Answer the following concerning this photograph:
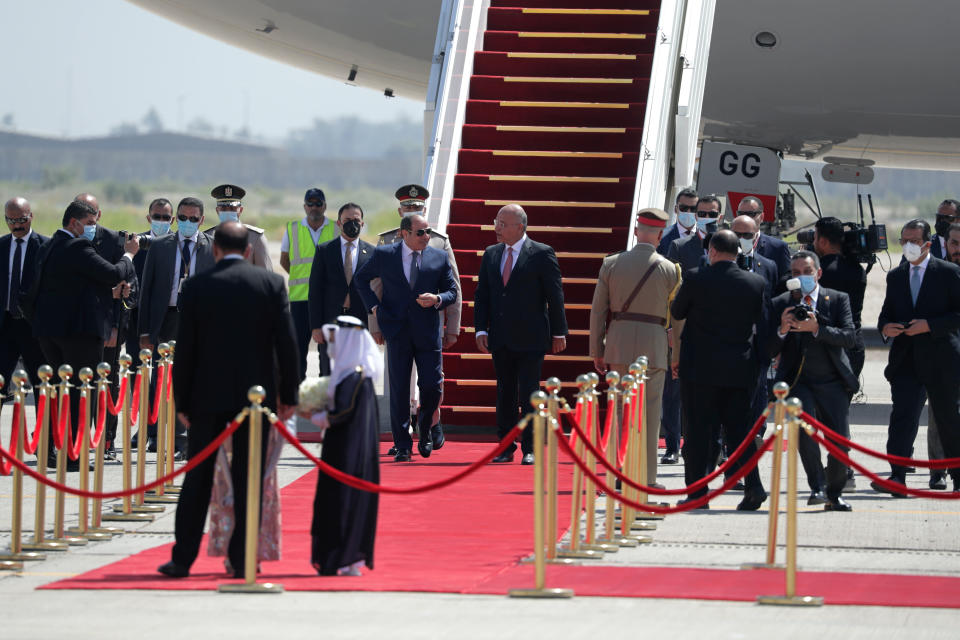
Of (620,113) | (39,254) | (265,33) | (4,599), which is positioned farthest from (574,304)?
(265,33)

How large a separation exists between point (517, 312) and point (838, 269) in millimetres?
2176

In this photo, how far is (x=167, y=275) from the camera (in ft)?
35.7

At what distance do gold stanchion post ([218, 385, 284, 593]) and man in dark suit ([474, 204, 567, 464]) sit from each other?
4086 mm

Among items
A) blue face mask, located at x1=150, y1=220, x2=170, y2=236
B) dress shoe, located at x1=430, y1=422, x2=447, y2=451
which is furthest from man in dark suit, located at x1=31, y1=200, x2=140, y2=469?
dress shoe, located at x1=430, y1=422, x2=447, y2=451

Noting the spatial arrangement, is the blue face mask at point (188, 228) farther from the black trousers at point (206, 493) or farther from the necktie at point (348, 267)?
the black trousers at point (206, 493)

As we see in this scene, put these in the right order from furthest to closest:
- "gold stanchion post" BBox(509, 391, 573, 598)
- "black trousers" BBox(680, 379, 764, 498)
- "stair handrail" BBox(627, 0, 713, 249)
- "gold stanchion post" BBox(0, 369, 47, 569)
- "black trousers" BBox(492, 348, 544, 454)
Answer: "stair handrail" BBox(627, 0, 713, 249) < "black trousers" BBox(492, 348, 544, 454) < "black trousers" BBox(680, 379, 764, 498) < "gold stanchion post" BBox(0, 369, 47, 569) < "gold stanchion post" BBox(509, 391, 573, 598)

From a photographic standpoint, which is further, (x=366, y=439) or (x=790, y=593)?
(x=366, y=439)

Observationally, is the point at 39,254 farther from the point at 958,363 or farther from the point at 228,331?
the point at 958,363

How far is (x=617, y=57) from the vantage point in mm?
13695

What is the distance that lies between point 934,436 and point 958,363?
1008 mm

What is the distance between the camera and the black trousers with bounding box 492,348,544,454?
1042 cm

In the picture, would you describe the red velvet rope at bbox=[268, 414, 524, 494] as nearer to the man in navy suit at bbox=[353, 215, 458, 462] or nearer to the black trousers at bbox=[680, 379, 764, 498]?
→ the black trousers at bbox=[680, 379, 764, 498]

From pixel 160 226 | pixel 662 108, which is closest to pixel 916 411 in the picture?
pixel 662 108

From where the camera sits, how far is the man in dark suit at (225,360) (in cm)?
672
